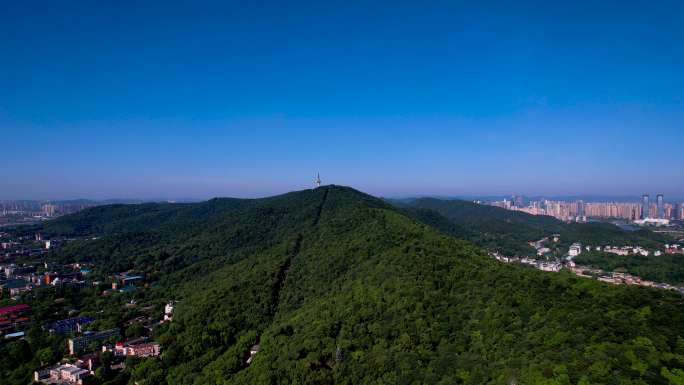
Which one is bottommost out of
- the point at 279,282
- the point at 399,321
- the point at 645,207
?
the point at 279,282

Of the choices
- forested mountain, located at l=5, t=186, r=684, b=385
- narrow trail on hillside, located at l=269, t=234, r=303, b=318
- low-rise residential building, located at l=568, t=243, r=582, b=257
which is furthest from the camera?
low-rise residential building, located at l=568, t=243, r=582, b=257

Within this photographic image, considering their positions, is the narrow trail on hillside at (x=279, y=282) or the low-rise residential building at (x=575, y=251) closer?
the narrow trail on hillside at (x=279, y=282)

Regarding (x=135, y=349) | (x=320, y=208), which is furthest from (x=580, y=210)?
(x=135, y=349)

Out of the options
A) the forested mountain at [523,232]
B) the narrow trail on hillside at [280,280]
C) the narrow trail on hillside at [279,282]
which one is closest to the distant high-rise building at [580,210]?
the forested mountain at [523,232]

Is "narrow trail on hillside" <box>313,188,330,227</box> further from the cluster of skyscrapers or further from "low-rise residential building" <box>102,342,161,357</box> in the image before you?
the cluster of skyscrapers

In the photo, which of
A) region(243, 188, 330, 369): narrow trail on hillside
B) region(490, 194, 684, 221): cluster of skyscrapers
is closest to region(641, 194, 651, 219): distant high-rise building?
region(490, 194, 684, 221): cluster of skyscrapers

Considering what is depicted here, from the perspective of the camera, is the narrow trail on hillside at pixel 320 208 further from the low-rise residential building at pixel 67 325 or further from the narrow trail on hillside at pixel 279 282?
the low-rise residential building at pixel 67 325

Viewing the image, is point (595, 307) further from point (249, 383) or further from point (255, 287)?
point (255, 287)

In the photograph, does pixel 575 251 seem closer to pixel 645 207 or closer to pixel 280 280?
pixel 280 280

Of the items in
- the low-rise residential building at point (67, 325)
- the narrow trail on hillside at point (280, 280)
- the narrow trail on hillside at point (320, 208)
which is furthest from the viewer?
the narrow trail on hillside at point (320, 208)
